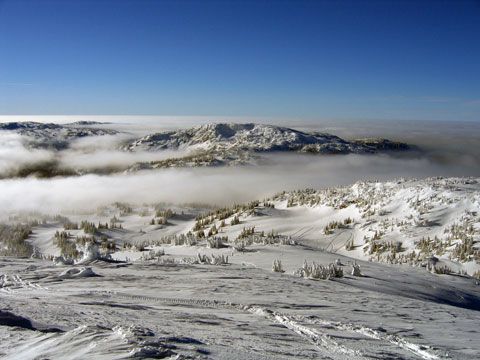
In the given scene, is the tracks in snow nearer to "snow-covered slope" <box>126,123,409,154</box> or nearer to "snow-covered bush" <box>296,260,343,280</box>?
"snow-covered bush" <box>296,260,343,280</box>

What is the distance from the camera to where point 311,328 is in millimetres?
4500

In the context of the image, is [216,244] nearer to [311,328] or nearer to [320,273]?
[320,273]

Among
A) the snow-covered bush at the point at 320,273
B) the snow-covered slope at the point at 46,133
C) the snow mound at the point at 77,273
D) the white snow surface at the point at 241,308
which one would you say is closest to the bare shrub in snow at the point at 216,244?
the white snow surface at the point at 241,308

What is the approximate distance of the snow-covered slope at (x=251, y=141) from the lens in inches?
2451

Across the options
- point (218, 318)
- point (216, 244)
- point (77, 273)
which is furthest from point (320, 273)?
point (216, 244)

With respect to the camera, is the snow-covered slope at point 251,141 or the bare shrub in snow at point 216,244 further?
the snow-covered slope at point 251,141

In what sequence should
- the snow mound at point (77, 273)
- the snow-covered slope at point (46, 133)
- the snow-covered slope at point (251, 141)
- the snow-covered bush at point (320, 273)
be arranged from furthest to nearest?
the snow-covered slope at point (46, 133), the snow-covered slope at point (251, 141), the snow-covered bush at point (320, 273), the snow mound at point (77, 273)

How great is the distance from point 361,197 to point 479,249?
676 cm

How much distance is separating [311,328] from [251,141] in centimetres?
5905

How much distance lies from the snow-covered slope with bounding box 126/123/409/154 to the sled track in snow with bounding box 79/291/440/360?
51010 millimetres

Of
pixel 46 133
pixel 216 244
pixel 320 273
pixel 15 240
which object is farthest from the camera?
pixel 46 133

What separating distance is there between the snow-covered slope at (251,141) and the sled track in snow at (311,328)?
167ft

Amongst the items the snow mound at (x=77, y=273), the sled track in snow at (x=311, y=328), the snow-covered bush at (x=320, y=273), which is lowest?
the snow-covered bush at (x=320, y=273)

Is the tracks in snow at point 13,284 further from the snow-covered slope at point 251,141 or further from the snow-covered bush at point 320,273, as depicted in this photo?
the snow-covered slope at point 251,141
